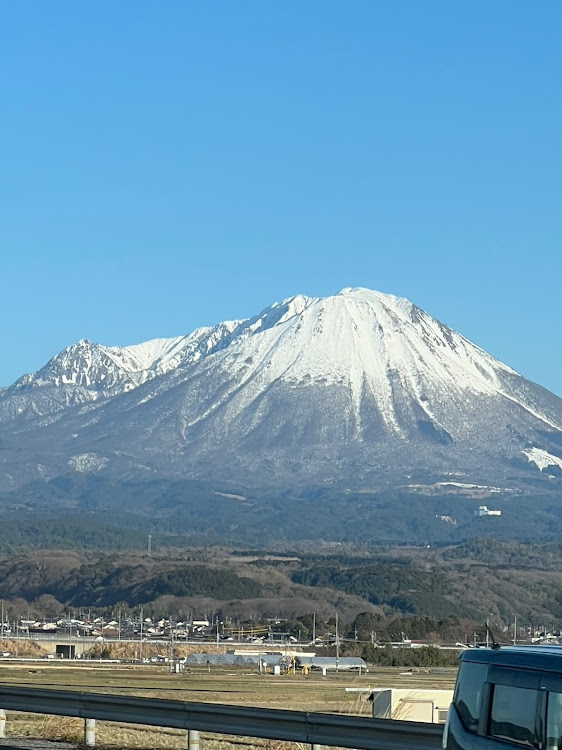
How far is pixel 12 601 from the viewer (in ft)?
616

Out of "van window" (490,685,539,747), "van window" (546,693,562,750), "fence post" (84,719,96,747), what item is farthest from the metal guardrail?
"van window" (546,693,562,750)

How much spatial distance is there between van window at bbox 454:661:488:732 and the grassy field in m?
9.65

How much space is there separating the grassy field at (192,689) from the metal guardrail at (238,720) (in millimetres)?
1550

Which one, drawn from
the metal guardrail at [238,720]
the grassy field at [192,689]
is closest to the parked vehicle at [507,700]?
the metal guardrail at [238,720]

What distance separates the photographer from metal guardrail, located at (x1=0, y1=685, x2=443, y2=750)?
1689cm

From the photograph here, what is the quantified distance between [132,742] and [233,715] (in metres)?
5.56

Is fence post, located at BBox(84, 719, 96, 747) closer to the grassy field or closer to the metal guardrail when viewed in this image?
the metal guardrail

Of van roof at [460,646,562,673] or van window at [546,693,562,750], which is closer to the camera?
van window at [546,693,562,750]

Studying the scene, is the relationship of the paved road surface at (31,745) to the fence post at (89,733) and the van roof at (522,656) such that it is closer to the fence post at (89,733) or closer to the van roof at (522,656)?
the fence post at (89,733)

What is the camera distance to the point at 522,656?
40.3 feet

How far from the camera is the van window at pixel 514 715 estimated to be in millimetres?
12000

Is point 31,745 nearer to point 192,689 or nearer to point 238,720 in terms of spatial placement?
point 238,720

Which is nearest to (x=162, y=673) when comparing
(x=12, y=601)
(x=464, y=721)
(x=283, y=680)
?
(x=283, y=680)

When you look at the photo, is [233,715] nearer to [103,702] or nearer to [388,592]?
[103,702]
